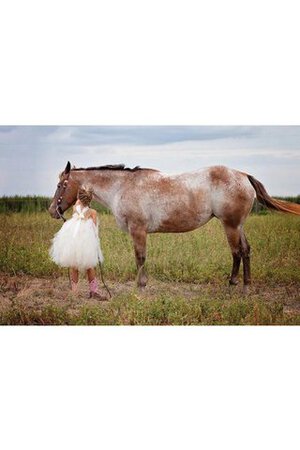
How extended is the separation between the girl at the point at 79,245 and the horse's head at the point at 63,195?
0.29 feet

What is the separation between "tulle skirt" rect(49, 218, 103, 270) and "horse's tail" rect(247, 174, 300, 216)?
1494 millimetres

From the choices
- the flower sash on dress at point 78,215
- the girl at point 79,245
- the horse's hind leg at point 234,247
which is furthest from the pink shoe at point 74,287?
the horse's hind leg at point 234,247

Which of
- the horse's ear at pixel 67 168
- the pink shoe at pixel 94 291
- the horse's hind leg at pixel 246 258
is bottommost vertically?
the pink shoe at pixel 94 291

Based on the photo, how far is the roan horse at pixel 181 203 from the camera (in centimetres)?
580

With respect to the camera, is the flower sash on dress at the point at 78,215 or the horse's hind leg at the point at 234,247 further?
the horse's hind leg at the point at 234,247

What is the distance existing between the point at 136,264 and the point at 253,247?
3.53ft

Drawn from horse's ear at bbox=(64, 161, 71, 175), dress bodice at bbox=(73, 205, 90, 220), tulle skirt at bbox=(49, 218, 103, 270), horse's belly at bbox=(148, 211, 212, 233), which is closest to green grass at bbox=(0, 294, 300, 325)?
tulle skirt at bbox=(49, 218, 103, 270)

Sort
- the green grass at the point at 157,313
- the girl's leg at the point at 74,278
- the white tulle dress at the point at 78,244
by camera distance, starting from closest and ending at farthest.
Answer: the green grass at the point at 157,313, the white tulle dress at the point at 78,244, the girl's leg at the point at 74,278

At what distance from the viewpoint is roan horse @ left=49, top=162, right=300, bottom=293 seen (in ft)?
19.0

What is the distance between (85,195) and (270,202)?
168 centimetres

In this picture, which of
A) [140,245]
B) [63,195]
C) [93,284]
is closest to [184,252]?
[140,245]

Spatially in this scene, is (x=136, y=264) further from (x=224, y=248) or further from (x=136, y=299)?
(x=224, y=248)

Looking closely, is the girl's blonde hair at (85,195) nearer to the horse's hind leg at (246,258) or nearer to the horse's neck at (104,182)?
the horse's neck at (104,182)

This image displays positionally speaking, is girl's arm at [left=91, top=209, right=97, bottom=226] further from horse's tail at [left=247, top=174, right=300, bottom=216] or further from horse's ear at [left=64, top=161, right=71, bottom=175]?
horse's tail at [left=247, top=174, right=300, bottom=216]
